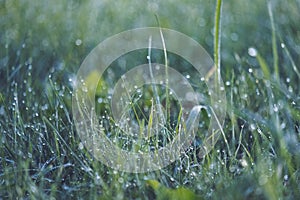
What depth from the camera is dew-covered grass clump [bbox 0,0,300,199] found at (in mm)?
1320

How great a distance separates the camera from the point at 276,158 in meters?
1.39

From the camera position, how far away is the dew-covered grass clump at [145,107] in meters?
1.32

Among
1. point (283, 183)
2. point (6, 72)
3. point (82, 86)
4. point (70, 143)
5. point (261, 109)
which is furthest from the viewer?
point (6, 72)

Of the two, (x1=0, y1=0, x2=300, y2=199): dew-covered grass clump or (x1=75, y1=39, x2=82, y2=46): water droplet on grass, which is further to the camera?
(x1=75, y1=39, x2=82, y2=46): water droplet on grass

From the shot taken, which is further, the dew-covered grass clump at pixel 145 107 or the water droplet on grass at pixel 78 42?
the water droplet on grass at pixel 78 42

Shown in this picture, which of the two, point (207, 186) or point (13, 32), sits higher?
point (13, 32)

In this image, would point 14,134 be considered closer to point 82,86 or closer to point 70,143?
point 70,143

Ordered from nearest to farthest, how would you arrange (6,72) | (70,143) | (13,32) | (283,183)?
(283,183) < (70,143) < (6,72) < (13,32)

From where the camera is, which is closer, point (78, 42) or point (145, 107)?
point (145, 107)

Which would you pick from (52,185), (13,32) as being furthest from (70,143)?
(13,32)

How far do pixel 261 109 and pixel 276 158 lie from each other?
336 millimetres

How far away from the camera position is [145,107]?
6.03 ft

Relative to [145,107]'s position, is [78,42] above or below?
above

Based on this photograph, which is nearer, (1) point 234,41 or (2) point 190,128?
(2) point 190,128
